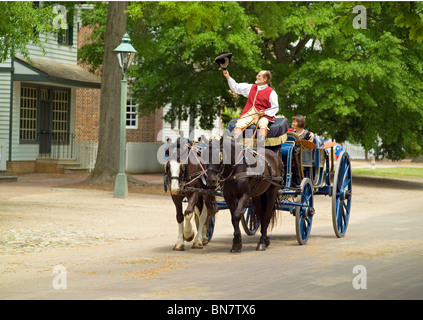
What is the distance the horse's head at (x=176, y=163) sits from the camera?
11719 millimetres

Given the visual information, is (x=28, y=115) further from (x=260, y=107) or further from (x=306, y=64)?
(x=260, y=107)

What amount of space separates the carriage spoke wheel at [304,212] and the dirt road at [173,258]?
8.9 inches

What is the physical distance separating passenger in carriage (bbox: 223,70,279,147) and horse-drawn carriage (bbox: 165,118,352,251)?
234 mm

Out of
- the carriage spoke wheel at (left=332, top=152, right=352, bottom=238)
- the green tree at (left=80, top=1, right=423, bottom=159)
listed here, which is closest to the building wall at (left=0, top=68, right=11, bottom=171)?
the green tree at (left=80, top=1, right=423, bottom=159)

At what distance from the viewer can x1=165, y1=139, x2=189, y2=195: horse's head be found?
11719mm

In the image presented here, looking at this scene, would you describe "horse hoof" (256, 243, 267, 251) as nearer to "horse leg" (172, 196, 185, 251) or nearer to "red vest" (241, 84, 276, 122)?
"horse leg" (172, 196, 185, 251)

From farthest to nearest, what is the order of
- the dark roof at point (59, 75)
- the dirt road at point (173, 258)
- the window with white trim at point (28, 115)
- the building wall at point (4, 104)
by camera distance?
the window with white trim at point (28, 115)
the building wall at point (4, 104)
the dark roof at point (59, 75)
the dirt road at point (173, 258)

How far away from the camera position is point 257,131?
13.0 metres

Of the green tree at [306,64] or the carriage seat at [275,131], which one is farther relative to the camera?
the green tree at [306,64]

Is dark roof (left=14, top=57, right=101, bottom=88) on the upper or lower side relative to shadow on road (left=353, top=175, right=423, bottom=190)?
upper

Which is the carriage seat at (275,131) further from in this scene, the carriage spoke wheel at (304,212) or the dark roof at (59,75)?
the dark roof at (59,75)

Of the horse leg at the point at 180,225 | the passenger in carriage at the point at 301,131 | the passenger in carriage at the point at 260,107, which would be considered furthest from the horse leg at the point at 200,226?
the passenger in carriage at the point at 301,131

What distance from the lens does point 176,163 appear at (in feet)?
38.7
